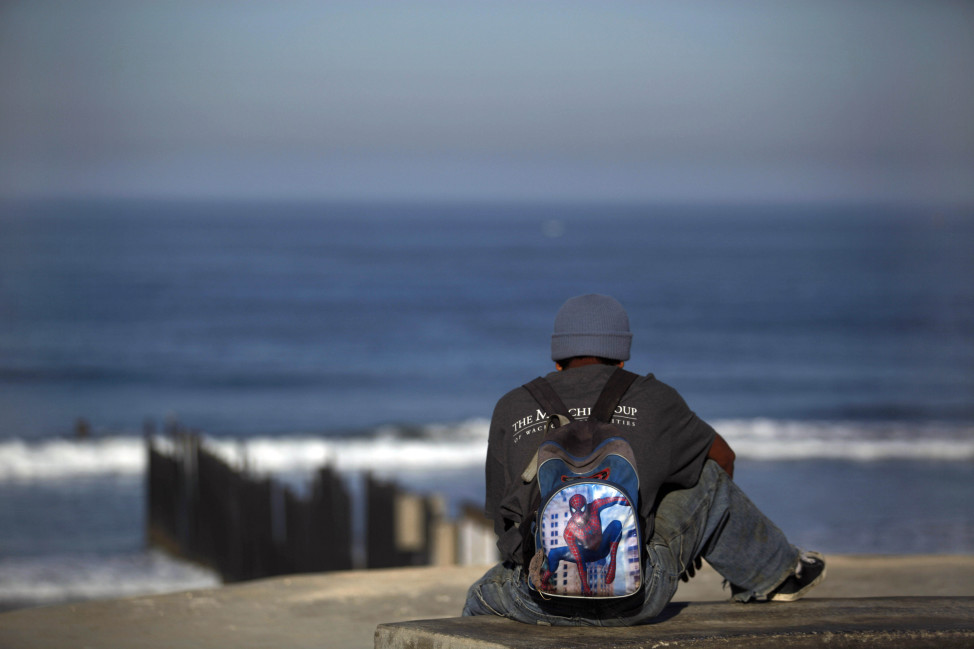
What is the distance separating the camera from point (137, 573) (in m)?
10.7

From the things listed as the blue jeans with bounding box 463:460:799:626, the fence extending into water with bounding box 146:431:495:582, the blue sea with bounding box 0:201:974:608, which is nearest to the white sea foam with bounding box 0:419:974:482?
the blue sea with bounding box 0:201:974:608

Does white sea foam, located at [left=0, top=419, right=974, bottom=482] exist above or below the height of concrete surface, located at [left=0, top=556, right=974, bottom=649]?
below

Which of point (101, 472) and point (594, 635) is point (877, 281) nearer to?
point (101, 472)

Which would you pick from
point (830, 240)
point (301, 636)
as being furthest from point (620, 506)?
point (830, 240)

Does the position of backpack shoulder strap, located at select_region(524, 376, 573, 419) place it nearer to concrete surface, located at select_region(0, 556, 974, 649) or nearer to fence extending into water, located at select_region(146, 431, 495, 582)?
concrete surface, located at select_region(0, 556, 974, 649)

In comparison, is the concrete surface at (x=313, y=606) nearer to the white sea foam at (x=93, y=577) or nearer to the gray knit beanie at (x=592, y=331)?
the gray knit beanie at (x=592, y=331)

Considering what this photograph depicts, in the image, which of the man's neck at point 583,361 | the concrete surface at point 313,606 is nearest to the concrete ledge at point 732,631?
the concrete surface at point 313,606

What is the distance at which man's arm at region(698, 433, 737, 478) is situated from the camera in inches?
131

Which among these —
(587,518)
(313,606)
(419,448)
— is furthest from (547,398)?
(419,448)

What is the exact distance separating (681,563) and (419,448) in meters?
16.6

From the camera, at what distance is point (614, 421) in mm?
3016

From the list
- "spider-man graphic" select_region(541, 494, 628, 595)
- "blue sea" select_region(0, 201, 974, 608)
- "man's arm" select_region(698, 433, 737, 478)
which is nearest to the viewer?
"spider-man graphic" select_region(541, 494, 628, 595)

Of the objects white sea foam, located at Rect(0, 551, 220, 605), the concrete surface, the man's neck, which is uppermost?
the man's neck

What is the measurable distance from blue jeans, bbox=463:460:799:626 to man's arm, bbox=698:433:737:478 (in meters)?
0.03
